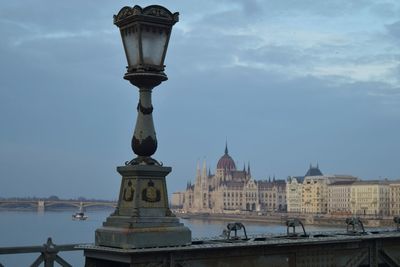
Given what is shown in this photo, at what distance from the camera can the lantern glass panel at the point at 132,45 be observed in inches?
242

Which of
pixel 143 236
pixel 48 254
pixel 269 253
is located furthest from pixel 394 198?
pixel 143 236

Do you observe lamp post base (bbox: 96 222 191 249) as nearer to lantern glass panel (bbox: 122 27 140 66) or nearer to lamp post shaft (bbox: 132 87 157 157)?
lamp post shaft (bbox: 132 87 157 157)

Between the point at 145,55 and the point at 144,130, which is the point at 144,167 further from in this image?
the point at 145,55

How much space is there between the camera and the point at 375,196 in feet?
509

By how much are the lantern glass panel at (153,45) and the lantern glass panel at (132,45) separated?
0.07 meters

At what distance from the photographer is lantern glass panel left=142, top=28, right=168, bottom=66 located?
6148 millimetres

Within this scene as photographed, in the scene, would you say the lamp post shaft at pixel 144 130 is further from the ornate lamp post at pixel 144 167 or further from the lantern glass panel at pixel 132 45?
the lantern glass panel at pixel 132 45

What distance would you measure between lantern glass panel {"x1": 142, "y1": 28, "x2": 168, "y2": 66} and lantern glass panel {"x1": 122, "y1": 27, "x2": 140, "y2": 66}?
7 centimetres

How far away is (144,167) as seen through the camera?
5836mm

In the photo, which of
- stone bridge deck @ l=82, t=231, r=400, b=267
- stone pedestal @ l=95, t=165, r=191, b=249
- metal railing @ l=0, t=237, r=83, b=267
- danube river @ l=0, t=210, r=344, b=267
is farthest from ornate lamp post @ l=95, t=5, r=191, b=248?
danube river @ l=0, t=210, r=344, b=267

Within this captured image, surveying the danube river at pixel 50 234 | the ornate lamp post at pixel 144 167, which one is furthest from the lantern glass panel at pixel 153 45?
the danube river at pixel 50 234

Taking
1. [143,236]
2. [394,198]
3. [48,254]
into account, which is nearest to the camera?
[143,236]

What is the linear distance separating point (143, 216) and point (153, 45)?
64.6 inches

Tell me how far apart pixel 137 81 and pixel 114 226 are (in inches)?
55.2
